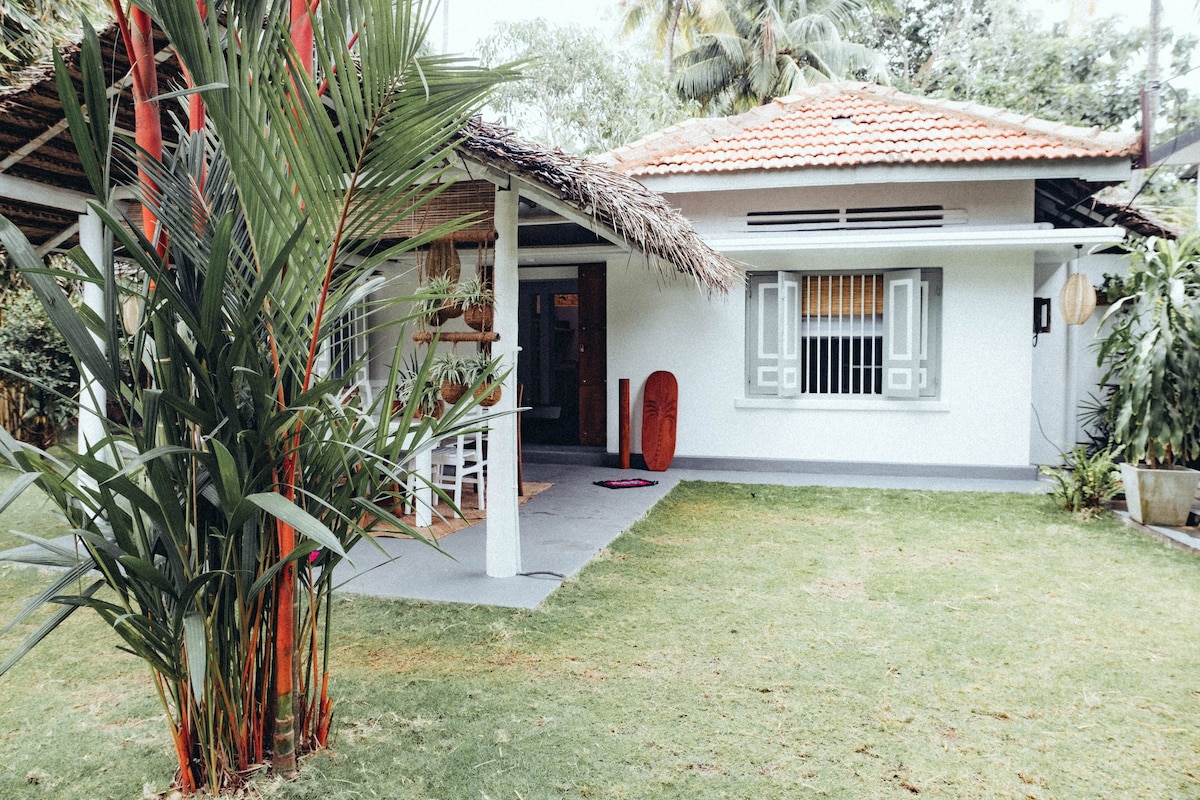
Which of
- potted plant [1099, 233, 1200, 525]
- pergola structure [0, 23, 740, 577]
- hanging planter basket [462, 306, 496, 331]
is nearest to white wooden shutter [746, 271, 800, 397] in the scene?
Answer: pergola structure [0, 23, 740, 577]

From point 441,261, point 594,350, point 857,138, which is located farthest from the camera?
point 594,350

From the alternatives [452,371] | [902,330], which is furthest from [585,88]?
[452,371]

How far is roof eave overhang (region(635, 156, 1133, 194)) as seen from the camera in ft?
24.8

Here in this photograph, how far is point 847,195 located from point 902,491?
123 inches

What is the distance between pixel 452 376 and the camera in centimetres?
511

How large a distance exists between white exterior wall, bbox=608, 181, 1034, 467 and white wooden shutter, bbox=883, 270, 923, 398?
19 centimetres

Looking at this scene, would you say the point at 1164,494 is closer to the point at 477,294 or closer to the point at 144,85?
the point at 477,294

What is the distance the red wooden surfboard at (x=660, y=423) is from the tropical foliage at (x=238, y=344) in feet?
20.7

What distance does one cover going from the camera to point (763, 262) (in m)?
8.51

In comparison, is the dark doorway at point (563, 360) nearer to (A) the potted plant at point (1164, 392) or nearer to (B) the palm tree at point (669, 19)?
(A) the potted plant at point (1164, 392)

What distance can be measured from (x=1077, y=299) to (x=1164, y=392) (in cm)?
218

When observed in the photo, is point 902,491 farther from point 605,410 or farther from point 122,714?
point 122,714

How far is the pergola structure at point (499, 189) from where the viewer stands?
13.3ft

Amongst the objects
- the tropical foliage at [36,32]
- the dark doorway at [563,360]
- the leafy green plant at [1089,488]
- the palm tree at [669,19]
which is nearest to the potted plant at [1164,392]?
the leafy green plant at [1089,488]
